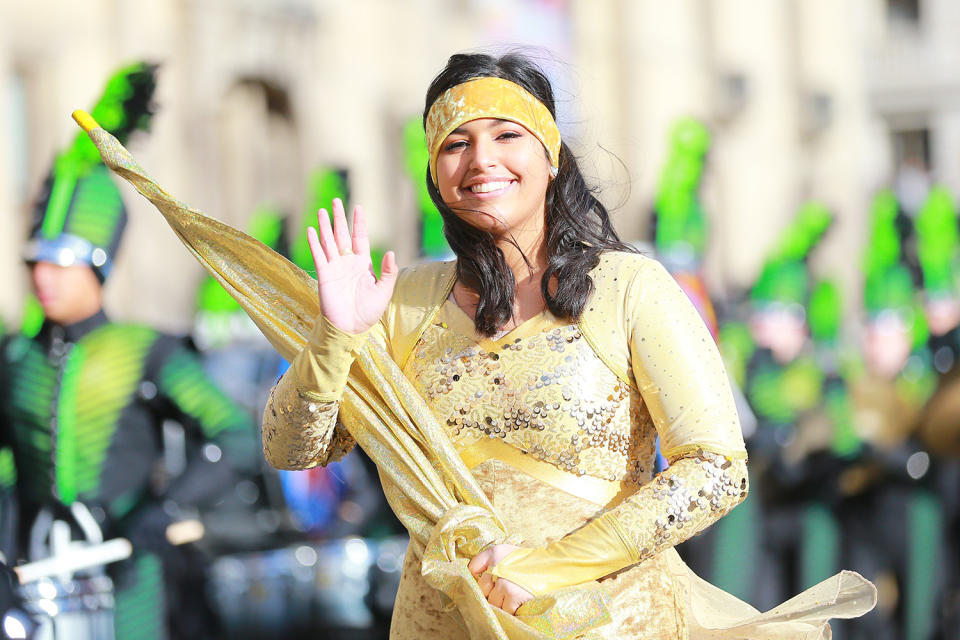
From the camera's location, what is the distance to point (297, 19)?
629 inches

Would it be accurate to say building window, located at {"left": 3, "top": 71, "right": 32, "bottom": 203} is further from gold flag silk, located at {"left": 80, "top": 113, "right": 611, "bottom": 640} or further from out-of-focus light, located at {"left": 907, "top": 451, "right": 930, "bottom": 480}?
gold flag silk, located at {"left": 80, "top": 113, "right": 611, "bottom": 640}

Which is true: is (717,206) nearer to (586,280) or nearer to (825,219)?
(825,219)

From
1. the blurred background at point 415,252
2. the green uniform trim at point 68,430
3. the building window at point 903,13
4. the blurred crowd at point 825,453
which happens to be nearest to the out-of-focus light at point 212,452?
the green uniform trim at point 68,430

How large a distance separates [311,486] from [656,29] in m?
17.7

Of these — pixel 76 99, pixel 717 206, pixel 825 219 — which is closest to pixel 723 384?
pixel 825 219

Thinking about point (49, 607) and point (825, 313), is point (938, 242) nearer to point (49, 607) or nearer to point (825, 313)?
point (825, 313)

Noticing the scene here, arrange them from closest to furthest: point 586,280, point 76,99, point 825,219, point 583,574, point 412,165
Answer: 1. point 583,574
2. point 586,280
3. point 412,165
4. point 825,219
5. point 76,99

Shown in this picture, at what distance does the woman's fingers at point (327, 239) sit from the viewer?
2.54 metres

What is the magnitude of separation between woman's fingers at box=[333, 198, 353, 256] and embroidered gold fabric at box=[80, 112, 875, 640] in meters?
0.17

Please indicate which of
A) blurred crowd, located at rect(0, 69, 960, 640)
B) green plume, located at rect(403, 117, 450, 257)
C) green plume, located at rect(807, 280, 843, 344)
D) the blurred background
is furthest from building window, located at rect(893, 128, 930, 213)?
green plume, located at rect(403, 117, 450, 257)

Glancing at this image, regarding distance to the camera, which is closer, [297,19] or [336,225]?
[336,225]

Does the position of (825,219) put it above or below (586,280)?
below

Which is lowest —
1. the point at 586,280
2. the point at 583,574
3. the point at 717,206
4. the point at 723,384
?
the point at 717,206

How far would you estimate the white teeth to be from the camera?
8.66 ft
